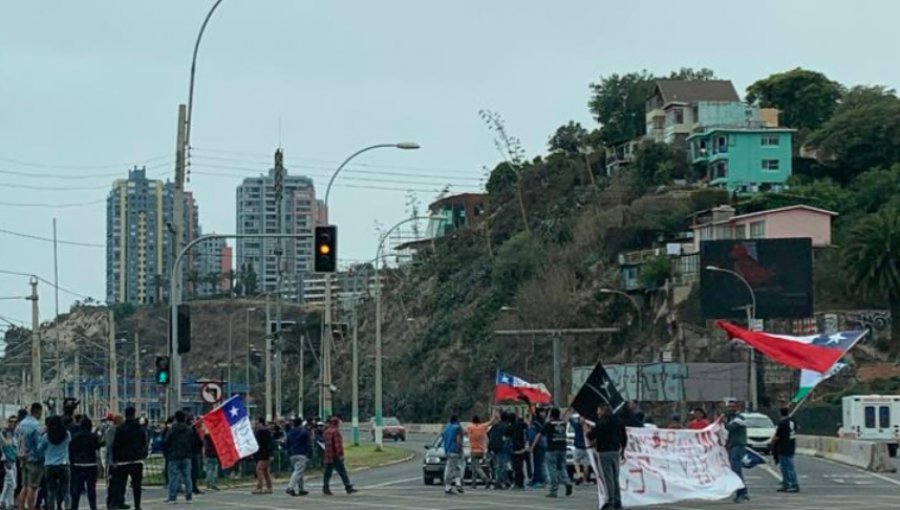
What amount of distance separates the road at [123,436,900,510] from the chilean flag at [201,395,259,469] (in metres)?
0.91

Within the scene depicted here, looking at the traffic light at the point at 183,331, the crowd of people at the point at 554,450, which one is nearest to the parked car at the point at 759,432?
the crowd of people at the point at 554,450

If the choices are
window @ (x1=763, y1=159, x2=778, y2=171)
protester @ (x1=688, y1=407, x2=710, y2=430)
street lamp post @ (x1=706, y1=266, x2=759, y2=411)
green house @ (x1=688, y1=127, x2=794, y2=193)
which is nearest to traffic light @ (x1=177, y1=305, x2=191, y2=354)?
protester @ (x1=688, y1=407, x2=710, y2=430)

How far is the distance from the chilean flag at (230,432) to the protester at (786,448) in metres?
11.2

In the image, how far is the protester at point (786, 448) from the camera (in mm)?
30703

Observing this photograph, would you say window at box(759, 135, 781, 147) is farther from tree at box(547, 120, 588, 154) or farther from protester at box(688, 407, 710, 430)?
protester at box(688, 407, 710, 430)

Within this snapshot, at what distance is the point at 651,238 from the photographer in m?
118

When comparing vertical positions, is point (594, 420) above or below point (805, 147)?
below

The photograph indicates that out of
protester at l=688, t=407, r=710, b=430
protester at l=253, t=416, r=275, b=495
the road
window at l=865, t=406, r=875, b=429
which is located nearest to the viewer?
the road

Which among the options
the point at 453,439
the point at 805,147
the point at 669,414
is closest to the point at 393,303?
the point at 805,147

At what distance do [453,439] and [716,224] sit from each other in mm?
73351

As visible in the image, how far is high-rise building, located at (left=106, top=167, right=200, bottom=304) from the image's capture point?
153250 mm

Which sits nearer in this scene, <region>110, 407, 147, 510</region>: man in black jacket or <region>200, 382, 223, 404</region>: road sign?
<region>110, 407, 147, 510</region>: man in black jacket

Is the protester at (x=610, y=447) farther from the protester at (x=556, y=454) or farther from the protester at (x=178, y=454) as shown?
the protester at (x=178, y=454)

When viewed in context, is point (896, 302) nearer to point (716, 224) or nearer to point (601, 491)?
point (716, 224)
